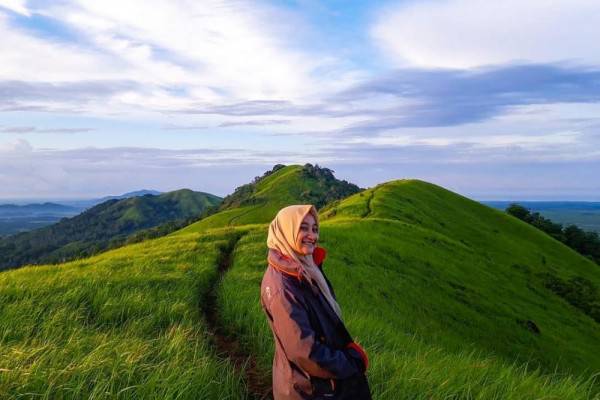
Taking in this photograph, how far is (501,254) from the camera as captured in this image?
4769cm

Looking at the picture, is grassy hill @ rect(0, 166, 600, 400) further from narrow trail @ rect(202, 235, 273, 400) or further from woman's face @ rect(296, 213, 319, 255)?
woman's face @ rect(296, 213, 319, 255)

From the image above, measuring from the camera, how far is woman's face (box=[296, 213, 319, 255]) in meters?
4.88

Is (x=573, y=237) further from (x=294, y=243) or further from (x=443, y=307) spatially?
(x=294, y=243)

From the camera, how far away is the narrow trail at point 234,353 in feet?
A: 23.6

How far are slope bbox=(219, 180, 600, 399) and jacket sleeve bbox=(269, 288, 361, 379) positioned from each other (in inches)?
98.9

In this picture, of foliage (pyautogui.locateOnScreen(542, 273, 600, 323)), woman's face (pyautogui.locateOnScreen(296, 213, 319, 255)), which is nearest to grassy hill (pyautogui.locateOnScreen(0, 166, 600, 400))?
foliage (pyautogui.locateOnScreen(542, 273, 600, 323))

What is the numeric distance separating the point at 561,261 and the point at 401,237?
3004 centimetres

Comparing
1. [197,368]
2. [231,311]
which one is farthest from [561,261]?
[197,368]

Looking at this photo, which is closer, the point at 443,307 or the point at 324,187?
the point at 443,307

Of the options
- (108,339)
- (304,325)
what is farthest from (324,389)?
(108,339)

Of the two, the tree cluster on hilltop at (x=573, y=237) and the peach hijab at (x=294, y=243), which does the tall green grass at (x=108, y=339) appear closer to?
the peach hijab at (x=294, y=243)

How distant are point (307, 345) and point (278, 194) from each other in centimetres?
10792

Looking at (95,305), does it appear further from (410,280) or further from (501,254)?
(501,254)

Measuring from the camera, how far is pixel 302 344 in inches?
176
